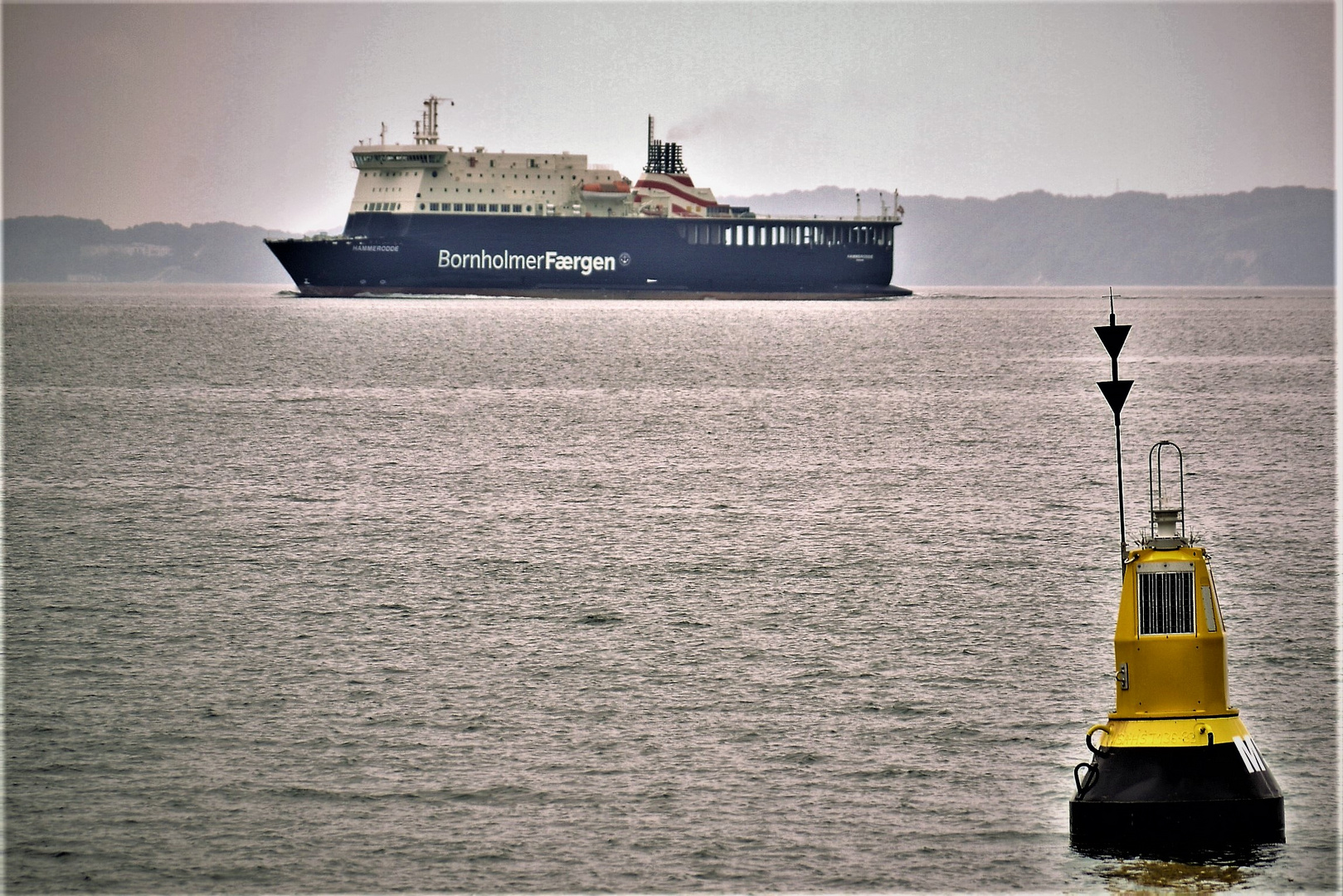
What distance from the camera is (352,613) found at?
17375mm

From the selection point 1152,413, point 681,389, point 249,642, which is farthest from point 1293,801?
point 681,389

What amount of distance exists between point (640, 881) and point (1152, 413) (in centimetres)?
3601

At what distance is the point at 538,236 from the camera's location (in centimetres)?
10156

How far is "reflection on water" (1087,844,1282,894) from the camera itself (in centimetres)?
937

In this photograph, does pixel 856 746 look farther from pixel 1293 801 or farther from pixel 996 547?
pixel 996 547

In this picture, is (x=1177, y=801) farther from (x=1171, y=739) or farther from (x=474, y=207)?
(x=474, y=207)

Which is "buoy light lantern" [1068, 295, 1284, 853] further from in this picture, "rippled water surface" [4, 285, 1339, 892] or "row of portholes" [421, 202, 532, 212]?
"row of portholes" [421, 202, 532, 212]

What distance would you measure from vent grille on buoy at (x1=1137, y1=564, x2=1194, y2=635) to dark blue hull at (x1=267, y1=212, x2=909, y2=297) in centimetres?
9216

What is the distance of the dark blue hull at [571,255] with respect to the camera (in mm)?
100688

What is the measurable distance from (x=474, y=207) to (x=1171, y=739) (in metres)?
93.8

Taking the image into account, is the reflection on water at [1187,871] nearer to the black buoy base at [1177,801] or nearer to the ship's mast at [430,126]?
the black buoy base at [1177,801]

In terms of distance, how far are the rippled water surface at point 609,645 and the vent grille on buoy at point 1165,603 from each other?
1371 mm

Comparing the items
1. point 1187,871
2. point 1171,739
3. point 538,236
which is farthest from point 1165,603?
point 538,236

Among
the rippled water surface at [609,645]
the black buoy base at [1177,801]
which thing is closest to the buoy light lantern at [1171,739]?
the black buoy base at [1177,801]
